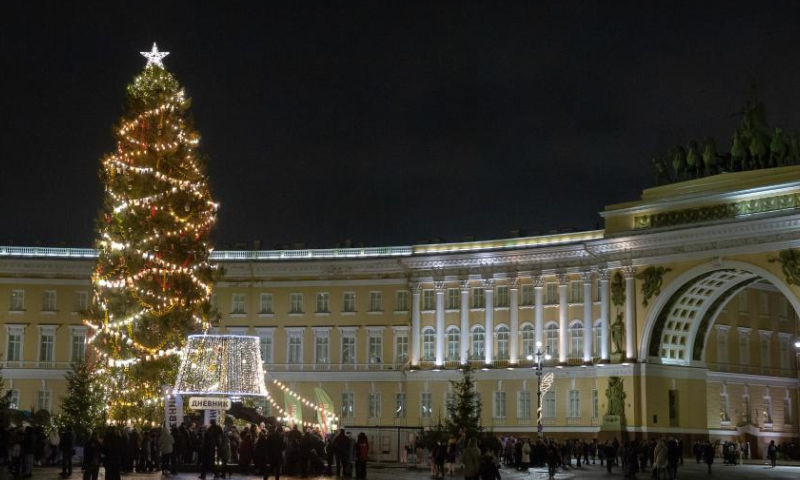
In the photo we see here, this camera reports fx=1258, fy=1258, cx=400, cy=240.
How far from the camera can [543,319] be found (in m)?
67.2

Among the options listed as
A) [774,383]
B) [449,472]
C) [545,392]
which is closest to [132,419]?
[449,472]

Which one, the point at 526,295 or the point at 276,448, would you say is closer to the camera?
the point at 276,448

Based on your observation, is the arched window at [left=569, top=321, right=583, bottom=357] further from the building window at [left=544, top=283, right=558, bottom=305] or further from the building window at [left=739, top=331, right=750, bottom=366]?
the building window at [left=739, top=331, right=750, bottom=366]

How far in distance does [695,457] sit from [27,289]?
39.0m

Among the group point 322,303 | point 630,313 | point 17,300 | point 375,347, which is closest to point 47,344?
point 17,300

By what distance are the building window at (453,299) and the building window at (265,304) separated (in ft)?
35.1

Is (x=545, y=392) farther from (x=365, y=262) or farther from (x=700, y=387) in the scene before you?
(x=365, y=262)

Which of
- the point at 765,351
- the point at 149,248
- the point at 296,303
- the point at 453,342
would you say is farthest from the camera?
the point at 296,303

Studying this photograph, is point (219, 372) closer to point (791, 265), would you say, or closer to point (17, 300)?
point (791, 265)

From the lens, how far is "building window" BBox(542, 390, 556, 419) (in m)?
66.1

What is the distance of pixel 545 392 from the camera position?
213 feet

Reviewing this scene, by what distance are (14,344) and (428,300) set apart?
2439cm

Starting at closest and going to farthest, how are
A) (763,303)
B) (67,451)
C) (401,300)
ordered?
1. (67,451)
2. (763,303)
3. (401,300)

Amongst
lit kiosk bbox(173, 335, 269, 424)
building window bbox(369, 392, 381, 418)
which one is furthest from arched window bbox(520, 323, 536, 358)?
lit kiosk bbox(173, 335, 269, 424)
